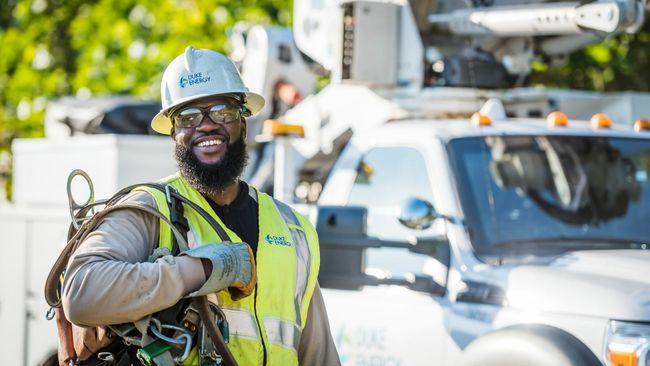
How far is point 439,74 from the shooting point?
6.43m

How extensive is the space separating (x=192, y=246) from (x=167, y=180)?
30 centimetres

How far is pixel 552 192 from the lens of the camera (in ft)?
17.2

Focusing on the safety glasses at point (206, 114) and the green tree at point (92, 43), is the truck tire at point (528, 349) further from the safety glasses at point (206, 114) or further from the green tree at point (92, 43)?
the green tree at point (92, 43)

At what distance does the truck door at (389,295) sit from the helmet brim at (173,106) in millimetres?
1160

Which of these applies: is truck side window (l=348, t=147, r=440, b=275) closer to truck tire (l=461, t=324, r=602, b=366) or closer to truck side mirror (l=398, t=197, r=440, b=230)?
truck side mirror (l=398, t=197, r=440, b=230)

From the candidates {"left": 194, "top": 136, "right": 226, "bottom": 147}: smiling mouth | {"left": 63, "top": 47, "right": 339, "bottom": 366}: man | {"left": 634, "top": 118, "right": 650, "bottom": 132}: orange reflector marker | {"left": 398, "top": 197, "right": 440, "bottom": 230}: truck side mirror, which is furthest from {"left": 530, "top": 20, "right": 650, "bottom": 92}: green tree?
{"left": 194, "top": 136, "right": 226, "bottom": 147}: smiling mouth

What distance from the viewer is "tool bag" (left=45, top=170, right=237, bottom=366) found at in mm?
3297

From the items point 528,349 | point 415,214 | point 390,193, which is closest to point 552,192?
point 390,193

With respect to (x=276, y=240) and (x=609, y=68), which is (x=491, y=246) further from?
(x=609, y=68)

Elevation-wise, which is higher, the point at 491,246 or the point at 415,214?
the point at 415,214

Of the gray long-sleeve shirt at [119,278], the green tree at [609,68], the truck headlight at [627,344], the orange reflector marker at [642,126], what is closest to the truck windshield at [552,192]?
the orange reflector marker at [642,126]

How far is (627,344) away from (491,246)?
915mm

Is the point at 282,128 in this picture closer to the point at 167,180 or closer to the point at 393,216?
the point at 393,216

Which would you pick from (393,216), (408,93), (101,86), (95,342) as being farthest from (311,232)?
(101,86)
